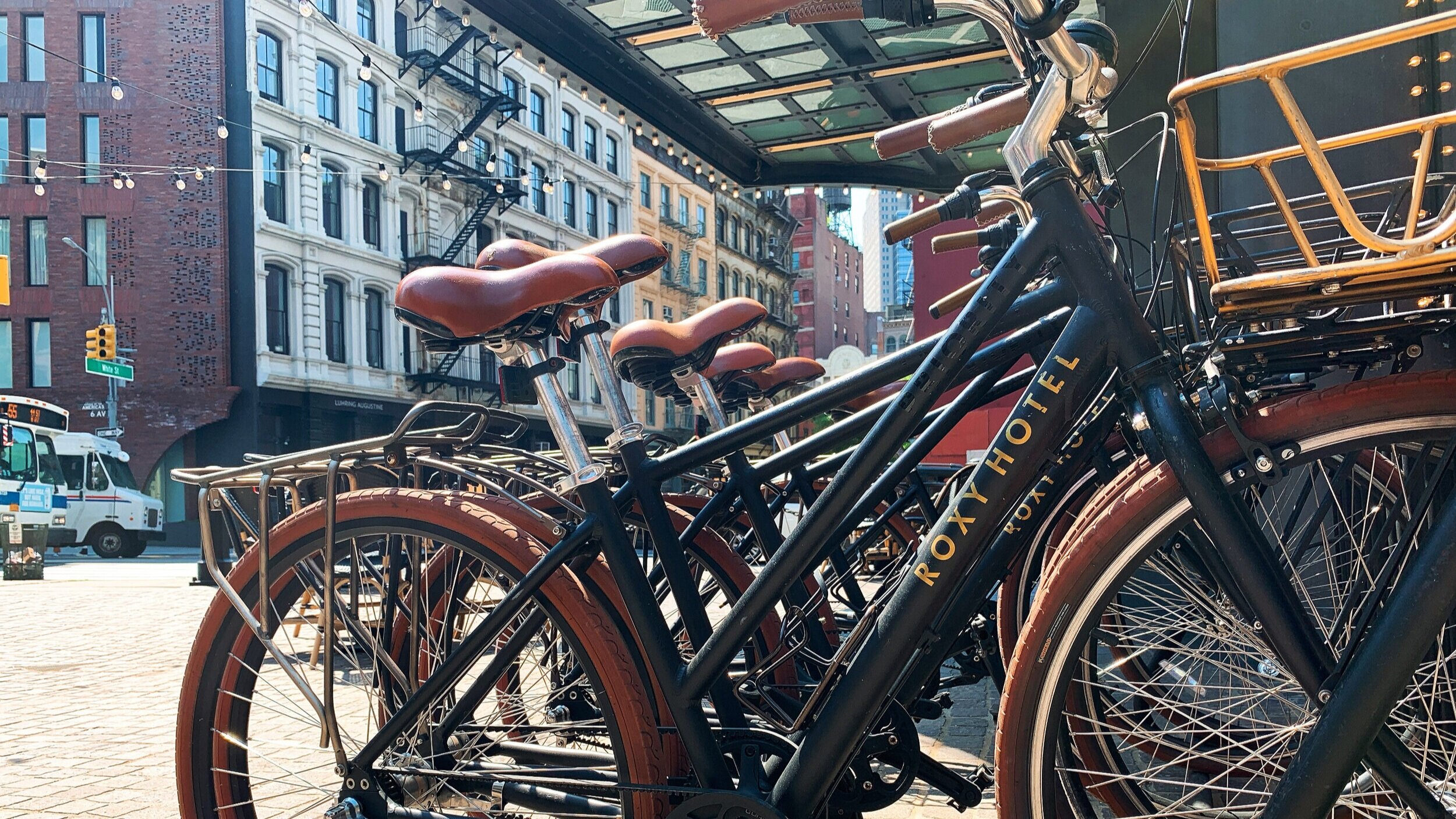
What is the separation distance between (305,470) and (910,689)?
1.51 m

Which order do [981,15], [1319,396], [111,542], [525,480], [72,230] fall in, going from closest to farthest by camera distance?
[1319,396]
[981,15]
[525,480]
[111,542]
[72,230]

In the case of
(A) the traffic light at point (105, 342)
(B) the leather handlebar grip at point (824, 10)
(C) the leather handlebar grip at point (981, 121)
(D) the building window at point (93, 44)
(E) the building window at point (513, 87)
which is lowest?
(C) the leather handlebar grip at point (981, 121)

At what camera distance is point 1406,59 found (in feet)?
11.8

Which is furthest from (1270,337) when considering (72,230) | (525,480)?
(72,230)

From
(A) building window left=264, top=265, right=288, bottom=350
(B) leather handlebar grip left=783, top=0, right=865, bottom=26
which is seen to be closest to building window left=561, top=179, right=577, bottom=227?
(A) building window left=264, top=265, right=288, bottom=350

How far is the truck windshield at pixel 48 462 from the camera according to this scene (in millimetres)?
22953

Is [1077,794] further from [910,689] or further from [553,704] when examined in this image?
[553,704]

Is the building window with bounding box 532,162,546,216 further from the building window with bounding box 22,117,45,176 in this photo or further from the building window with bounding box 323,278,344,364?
the building window with bounding box 22,117,45,176

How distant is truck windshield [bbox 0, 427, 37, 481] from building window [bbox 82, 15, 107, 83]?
11.0m

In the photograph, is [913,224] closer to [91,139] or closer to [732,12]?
[732,12]

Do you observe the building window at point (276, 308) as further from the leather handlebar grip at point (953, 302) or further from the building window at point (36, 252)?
the leather handlebar grip at point (953, 302)

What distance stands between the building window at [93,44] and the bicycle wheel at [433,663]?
31.3 meters

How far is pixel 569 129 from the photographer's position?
3819 centimetres

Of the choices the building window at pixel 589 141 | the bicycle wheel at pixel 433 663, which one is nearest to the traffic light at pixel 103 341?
the building window at pixel 589 141
